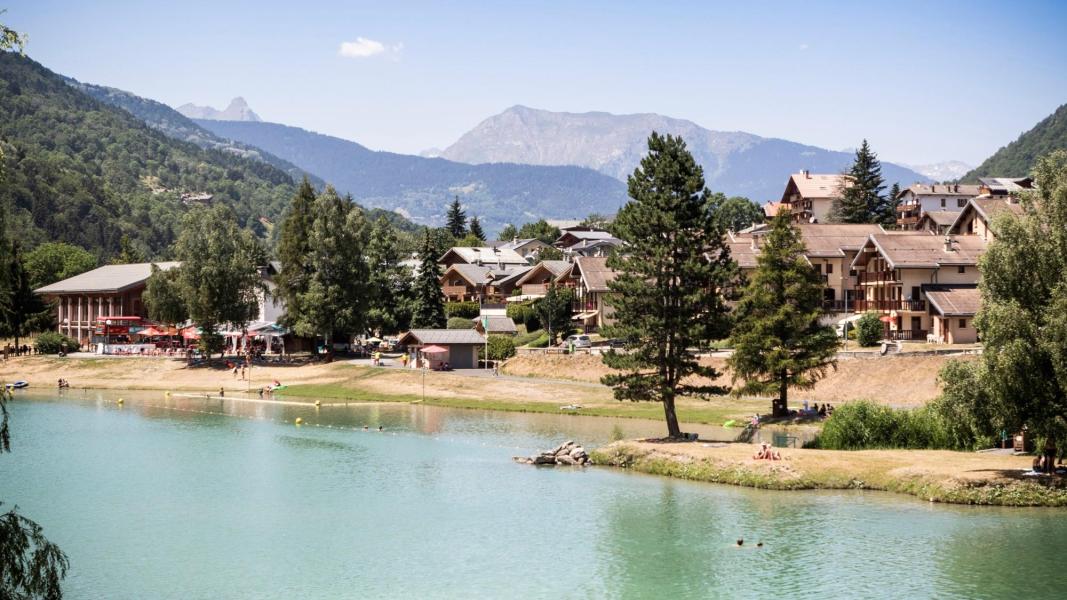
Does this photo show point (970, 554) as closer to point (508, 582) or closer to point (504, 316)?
point (508, 582)

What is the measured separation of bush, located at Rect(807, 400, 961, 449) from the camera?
2239 inches

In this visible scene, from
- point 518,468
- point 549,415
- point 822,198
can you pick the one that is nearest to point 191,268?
point 549,415

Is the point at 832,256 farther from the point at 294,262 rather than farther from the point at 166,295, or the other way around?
the point at 166,295

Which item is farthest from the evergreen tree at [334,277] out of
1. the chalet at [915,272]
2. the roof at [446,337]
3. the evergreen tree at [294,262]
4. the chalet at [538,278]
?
the chalet at [915,272]

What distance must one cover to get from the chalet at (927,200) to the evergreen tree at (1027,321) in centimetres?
12987

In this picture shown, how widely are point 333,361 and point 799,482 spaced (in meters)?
66.4

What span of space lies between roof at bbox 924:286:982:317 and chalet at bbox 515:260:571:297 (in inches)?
2301

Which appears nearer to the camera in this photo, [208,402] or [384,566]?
[384,566]

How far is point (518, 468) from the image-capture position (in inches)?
2288

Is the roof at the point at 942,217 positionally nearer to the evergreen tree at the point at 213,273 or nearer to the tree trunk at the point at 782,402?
the tree trunk at the point at 782,402

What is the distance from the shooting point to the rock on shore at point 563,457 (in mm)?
58938

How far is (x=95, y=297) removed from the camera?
137125 millimetres

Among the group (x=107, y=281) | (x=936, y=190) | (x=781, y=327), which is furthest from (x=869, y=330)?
(x=107, y=281)

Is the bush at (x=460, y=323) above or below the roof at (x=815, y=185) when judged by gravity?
below
